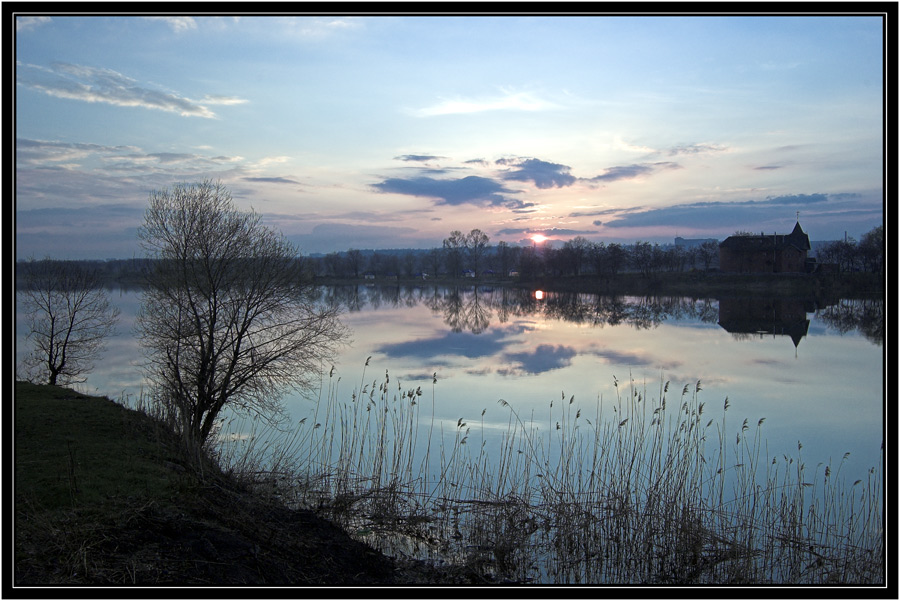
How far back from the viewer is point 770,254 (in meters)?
59.8

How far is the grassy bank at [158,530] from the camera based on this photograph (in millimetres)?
5117

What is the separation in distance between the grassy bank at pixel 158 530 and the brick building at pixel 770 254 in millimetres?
61751

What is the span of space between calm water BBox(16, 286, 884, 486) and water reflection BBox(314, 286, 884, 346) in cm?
16

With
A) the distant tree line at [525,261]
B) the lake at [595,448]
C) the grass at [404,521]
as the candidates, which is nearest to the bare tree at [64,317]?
the lake at [595,448]

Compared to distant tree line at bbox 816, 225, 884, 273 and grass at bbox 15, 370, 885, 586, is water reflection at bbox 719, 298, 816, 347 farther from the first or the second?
grass at bbox 15, 370, 885, 586

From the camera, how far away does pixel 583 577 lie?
658cm

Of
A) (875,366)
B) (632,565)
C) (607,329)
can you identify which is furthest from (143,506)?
(607,329)

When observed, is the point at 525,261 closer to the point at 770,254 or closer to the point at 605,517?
the point at 770,254

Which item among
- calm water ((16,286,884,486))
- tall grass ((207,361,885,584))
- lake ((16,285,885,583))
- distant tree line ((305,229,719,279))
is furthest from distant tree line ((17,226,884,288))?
tall grass ((207,361,885,584))

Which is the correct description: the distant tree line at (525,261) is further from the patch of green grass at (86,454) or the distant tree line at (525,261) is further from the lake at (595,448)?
the patch of green grass at (86,454)

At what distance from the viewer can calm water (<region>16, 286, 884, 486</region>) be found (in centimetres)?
1335

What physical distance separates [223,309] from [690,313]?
35.0 m

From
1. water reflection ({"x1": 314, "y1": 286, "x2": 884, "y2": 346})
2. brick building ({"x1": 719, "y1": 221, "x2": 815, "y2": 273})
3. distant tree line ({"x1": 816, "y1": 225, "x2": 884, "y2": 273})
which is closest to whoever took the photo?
water reflection ({"x1": 314, "y1": 286, "x2": 884, "y2": 346})

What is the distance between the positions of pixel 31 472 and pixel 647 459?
28.8 ft
